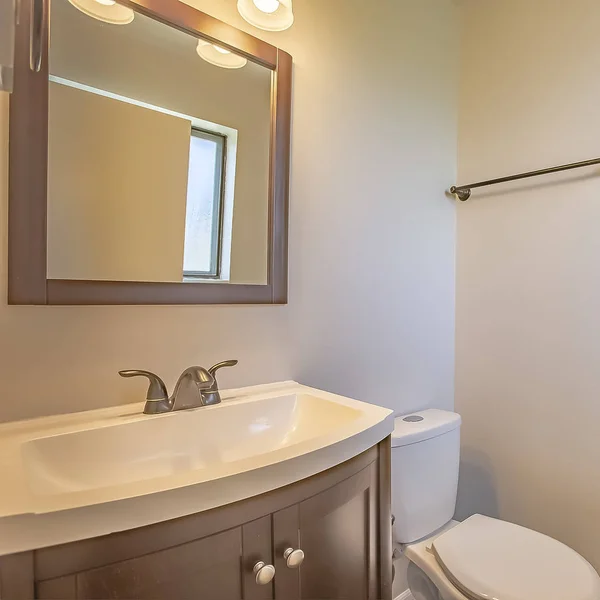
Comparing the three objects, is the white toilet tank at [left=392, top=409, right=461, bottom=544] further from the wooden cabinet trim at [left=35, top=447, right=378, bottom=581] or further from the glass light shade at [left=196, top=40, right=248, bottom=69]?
the glass light shade at [left=196, top=40, right=248, bottom=69]

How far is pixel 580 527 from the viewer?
1.49m

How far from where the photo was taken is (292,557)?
2.37 feet

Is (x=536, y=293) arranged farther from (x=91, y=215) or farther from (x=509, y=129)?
(x=91, y=215)

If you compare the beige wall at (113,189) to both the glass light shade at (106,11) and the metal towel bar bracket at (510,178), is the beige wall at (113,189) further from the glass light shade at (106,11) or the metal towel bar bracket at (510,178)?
the metal towel bar bracket at (510,178)

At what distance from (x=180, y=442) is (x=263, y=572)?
0.37m

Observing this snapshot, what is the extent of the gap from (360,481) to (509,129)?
152 cm

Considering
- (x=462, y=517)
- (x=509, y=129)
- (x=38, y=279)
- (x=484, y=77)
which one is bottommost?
(x=462, y=517)

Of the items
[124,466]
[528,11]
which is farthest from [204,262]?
[528,11]

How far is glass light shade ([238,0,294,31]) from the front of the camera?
1.18 m

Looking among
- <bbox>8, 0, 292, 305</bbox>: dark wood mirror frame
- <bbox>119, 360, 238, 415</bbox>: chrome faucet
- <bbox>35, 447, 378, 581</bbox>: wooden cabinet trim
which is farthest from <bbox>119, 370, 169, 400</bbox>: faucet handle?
<bbox>35, 447, 378, 581</bbox>: wooden cabinet trim

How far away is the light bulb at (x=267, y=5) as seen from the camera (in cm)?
118

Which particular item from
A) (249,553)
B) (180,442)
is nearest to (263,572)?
(249,553)

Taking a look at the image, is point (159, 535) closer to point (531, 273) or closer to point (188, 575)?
point (188, 575)

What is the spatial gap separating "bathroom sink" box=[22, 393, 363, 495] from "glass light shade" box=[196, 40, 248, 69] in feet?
2.99
